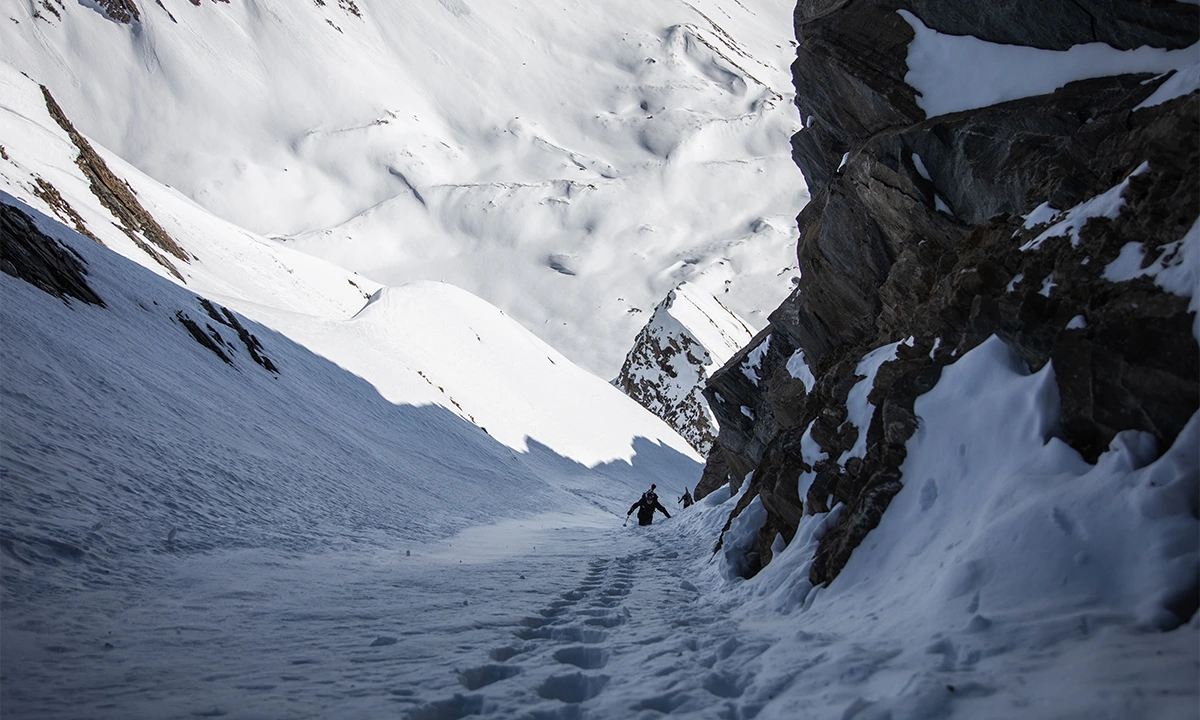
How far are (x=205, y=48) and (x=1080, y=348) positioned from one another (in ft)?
541

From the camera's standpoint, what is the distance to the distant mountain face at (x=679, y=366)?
7544 centimetres

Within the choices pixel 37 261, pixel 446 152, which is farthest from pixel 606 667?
pixel 446 152

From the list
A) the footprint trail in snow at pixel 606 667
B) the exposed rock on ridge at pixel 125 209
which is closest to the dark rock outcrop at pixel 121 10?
the exposed rock on ridge at pixel 125 209

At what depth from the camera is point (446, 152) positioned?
448 feet

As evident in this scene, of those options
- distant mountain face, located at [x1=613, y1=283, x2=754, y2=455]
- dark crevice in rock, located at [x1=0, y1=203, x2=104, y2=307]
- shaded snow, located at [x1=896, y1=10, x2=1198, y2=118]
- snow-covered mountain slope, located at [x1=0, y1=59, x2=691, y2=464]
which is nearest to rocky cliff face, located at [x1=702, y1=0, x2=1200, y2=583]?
shaded snow, located at [x1=896, y1=10, x2=1198, y2=118]

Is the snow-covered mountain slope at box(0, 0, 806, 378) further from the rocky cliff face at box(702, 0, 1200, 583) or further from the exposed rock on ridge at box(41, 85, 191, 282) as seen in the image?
the rocky cliff face at box(702, 0, 1200, 583)

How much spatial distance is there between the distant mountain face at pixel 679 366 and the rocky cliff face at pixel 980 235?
6108 centimetres

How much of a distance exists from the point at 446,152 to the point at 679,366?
269 ft

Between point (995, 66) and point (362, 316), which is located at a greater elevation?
point (995, 66)

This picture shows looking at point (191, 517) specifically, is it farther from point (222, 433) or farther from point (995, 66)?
point (995, 66)

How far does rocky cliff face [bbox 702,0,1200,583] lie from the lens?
4.85 metres

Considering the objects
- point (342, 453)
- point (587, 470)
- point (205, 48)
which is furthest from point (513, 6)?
point (342, 453)

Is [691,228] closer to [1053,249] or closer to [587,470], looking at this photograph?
[587,470]

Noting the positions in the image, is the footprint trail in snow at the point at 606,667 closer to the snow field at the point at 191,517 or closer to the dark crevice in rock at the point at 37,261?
the snow field at the point at 191,517
